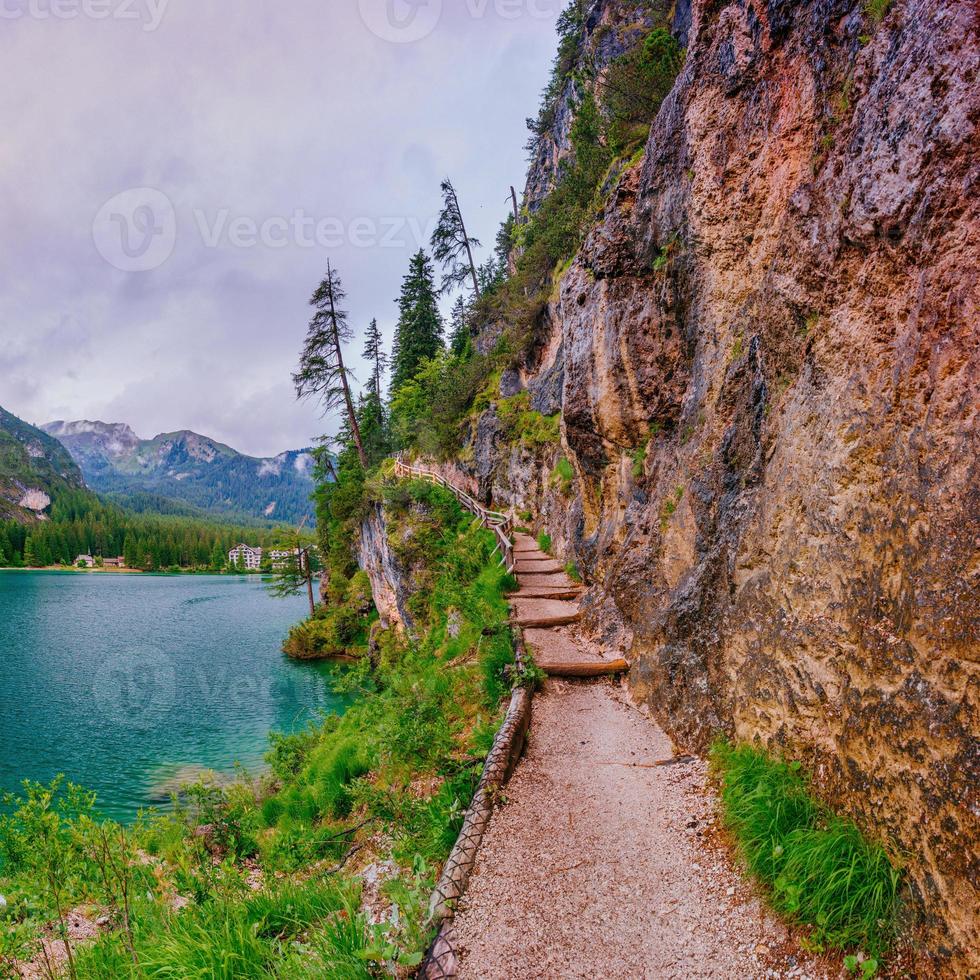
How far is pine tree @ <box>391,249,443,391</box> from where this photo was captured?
1335 inches

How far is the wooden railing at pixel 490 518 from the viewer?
13336mm

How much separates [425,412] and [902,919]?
89.7 feet

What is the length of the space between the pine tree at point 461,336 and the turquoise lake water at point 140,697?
20208 mm

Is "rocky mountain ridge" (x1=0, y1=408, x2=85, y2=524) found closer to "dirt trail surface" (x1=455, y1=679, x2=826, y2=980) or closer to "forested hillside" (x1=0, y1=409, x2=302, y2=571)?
"forested hillside" (x1=0, y1=409, x2=302, y2=571)

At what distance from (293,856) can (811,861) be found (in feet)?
18.8

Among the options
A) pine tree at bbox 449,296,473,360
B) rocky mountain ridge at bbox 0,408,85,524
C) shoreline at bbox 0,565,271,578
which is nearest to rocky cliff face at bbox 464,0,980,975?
pine tree at bbox 449,296,473,360

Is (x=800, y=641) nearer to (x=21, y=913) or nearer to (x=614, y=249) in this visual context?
(x=614, y=249)

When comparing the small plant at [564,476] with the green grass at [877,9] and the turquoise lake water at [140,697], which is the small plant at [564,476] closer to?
the green grass at [877,9]

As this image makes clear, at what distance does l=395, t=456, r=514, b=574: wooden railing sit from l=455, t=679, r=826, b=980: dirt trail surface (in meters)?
7.79

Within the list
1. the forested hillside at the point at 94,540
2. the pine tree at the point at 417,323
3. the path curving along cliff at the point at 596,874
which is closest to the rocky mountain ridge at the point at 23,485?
the forested hillside at the point at 94,540

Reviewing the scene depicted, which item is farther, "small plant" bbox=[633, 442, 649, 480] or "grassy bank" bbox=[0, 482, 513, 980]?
"small plant" bbox=[633, 442, 649, 480]

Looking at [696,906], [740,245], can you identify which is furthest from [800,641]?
[740,245]

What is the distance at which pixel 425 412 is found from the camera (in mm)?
28422

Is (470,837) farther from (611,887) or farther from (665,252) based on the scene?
(665,252)
